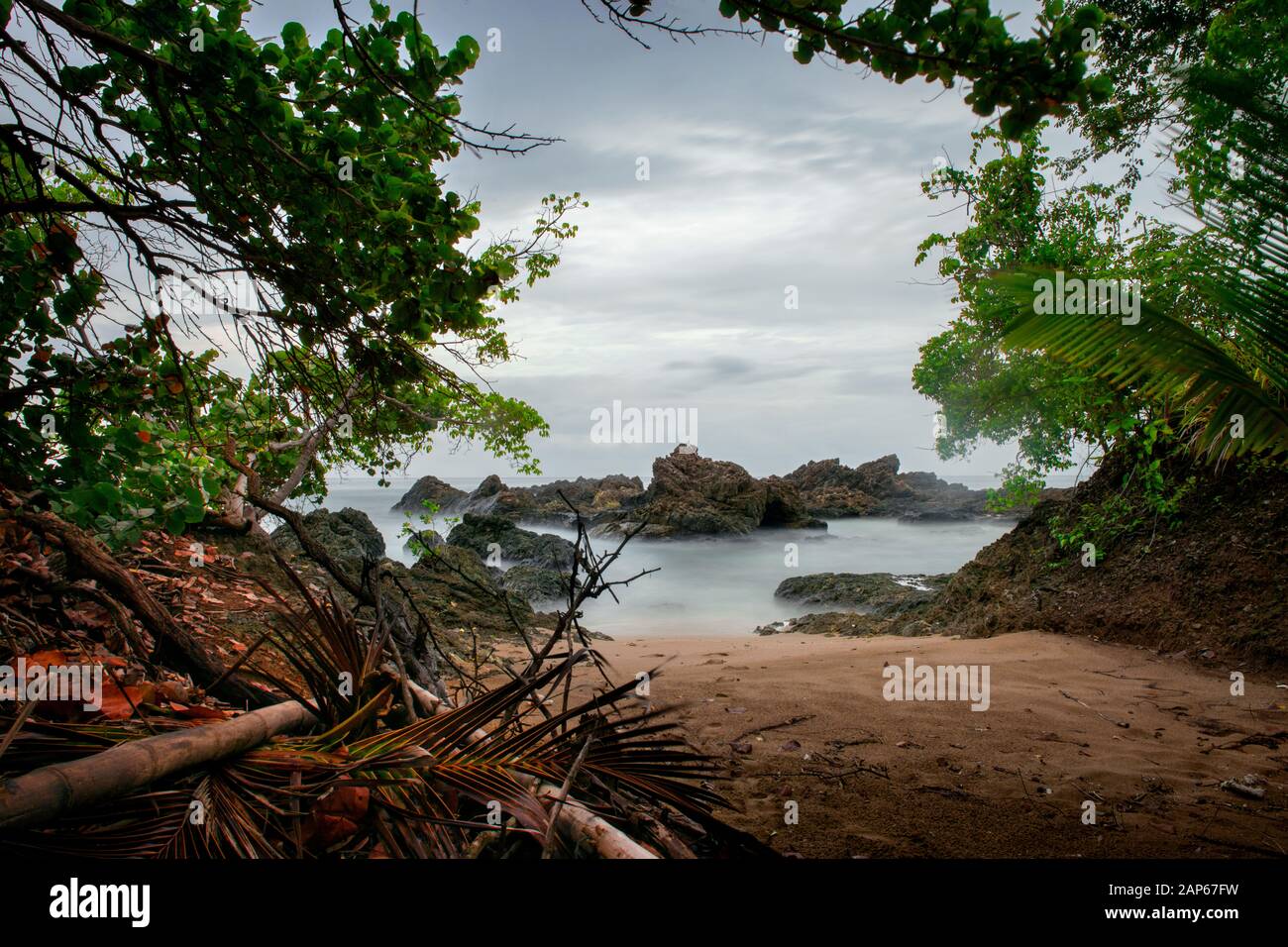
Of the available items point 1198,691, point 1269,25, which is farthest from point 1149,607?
point 1269,25

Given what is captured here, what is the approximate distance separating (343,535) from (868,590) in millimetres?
10272

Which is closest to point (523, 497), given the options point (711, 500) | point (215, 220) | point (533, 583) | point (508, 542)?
point (711, 500)

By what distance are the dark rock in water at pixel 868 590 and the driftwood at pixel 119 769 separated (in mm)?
11088

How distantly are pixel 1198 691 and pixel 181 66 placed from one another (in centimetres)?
765

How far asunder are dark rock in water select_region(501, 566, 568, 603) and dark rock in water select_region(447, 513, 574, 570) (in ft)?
5.20

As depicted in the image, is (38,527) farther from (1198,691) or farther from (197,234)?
(1198,691)

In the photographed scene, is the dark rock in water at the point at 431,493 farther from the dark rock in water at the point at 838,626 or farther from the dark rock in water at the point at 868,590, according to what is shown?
the dark rock in water at the point at 838,626

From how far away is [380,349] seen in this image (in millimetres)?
3230

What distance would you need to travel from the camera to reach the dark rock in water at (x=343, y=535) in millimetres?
11057

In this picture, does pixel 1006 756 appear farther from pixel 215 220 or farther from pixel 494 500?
pixel 494 500

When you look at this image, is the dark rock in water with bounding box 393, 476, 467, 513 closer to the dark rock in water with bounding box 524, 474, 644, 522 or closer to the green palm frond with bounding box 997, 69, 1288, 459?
the dark rock in water with bounding box 524, 474, 644, 522

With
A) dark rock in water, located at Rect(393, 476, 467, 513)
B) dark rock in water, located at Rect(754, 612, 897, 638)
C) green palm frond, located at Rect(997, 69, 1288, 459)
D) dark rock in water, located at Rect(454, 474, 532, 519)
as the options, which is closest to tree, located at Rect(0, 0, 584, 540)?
green palm frond, located at Rect(997, 69, 1288, 459)

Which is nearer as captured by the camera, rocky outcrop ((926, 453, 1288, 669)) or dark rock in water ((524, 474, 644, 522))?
rocky outcrop ((926, 453, 1288, 669))

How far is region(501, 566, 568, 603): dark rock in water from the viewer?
46.5 feet
